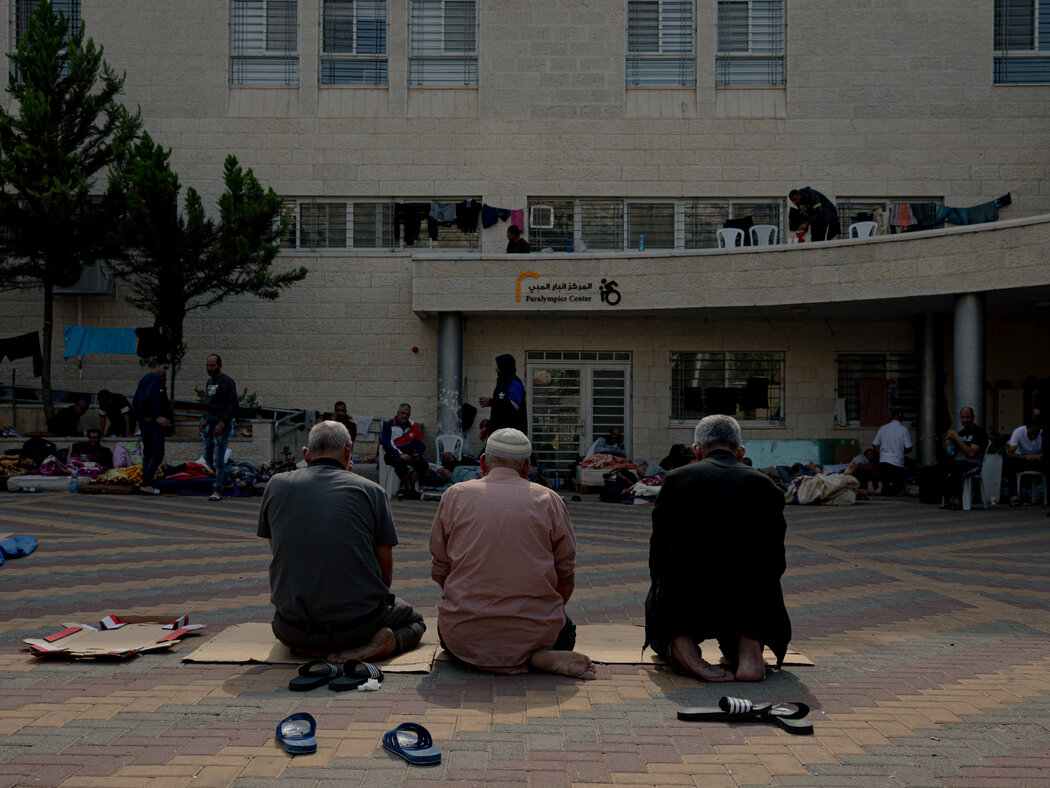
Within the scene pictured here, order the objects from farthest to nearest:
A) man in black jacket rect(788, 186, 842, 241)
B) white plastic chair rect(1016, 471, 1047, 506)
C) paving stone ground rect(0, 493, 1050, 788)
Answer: man in black jacket rect(788, 186, 842, 241), white plastic chair rect(1016, 471, 1047, 506), paving stone ground rect(0, 493, 1050, 788)

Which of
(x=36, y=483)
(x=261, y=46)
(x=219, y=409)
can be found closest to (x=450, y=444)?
(x=219, y=409)

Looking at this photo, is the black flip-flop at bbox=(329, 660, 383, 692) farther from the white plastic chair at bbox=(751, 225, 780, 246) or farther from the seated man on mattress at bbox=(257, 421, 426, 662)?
the white plastic chair at bbox=(751, 225, 780, 246)

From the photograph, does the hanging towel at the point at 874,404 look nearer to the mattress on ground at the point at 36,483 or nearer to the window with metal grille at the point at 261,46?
the window with metal grille at the point at 261,46

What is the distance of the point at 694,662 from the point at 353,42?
1883cm

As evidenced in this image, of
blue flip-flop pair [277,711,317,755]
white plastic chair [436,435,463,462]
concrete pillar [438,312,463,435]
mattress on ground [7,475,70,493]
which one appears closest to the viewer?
blue flip-flop pair [277,711,317,755]

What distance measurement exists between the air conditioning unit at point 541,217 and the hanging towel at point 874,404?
24.1ft

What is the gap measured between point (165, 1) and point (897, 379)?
56.0 feet

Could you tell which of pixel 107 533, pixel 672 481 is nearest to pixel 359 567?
pixel 672 481

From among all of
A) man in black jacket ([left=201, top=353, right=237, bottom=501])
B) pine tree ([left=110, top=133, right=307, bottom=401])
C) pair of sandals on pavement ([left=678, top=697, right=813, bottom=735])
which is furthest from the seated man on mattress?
pine tree ([left=110, top=133, right=307, bottom=401])

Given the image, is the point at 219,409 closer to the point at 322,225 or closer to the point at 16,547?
the point at 16,547

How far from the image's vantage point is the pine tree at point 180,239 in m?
17.8

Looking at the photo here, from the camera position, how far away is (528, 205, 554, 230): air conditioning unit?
68.9 ft

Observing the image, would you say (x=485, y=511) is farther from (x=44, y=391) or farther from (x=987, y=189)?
(x=987, y=189)

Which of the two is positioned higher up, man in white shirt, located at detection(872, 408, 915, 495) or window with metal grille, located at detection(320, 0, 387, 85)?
window with metal grille, located at detection(320, 0, 387, 85)
